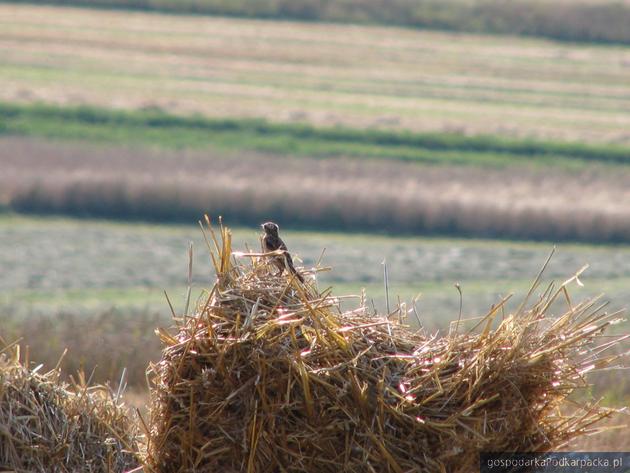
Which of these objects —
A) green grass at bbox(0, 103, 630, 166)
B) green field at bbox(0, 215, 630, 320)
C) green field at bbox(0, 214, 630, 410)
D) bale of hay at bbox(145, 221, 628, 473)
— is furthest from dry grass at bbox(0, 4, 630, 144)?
bale of hay at bbox(145, 221, 628, 473)

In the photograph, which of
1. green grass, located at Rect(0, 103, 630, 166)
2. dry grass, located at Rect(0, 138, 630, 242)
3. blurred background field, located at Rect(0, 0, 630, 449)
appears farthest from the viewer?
green grass, located at Rect(0, 103, 630, 166)

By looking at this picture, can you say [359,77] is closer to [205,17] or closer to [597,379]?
[205,17]

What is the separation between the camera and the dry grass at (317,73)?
34719 millimetres

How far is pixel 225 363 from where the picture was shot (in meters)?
5.50

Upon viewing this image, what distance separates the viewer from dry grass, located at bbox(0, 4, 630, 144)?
3472 cm

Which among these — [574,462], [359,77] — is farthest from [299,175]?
[574,462]

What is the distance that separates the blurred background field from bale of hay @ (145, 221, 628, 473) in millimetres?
2576

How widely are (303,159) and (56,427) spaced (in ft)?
78.2

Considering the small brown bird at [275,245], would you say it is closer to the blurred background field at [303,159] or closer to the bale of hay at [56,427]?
the bale of hay at [56,427]

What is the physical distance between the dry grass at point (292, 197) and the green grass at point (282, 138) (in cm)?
271

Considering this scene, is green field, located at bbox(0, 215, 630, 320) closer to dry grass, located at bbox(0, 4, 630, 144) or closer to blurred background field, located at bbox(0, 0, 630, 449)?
blurred background field, located at bbox(0, 0, 630, 449)

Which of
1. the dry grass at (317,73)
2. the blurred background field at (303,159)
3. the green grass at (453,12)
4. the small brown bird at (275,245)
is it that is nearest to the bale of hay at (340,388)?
the small brown bird at (275,245)

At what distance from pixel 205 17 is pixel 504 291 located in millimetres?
35340

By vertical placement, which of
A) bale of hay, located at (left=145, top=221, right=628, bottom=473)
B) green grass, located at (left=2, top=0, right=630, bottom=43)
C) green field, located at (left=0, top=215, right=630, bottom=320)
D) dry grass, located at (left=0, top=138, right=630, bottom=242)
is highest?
green grass, located at (left=2, top=0, right=630, bottom=43)
